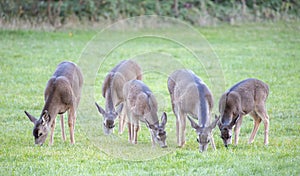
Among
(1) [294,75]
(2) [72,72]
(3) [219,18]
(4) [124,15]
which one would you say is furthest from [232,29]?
(2) [72,72]

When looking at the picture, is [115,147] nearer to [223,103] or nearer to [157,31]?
[223,103]

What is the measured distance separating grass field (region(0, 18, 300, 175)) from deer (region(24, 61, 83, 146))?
0.29 meters

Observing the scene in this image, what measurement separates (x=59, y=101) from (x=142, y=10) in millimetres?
18641

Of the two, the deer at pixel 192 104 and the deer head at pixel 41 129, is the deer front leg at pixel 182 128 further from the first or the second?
the deer head at pixel 41 129

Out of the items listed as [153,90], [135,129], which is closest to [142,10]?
Answer: [153,90]

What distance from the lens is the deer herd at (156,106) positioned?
1041 centimetres

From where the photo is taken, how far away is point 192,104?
10852 millimetres

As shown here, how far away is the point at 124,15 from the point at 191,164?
66.1ft

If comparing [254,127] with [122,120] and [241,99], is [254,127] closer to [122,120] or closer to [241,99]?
[241,99]

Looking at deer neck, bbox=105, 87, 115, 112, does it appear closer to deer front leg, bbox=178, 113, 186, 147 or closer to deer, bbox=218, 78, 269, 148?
deer front leg, bbox=178, 113, 186, 147

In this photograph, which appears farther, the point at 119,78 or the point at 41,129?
the point at 119,78

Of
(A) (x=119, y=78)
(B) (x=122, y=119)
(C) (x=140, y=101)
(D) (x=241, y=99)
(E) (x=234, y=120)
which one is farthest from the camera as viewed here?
(A) (x=119, y=78)

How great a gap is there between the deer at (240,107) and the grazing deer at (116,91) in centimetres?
189

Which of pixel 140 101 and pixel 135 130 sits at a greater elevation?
pixel 140 101
